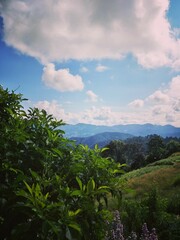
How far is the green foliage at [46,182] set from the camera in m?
2.15

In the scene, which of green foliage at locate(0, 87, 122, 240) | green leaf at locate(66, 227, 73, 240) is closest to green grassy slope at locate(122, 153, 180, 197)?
green foliage at locate(0, 87, 122, 240)

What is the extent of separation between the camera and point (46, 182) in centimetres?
251

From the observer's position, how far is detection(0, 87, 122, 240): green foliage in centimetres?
215

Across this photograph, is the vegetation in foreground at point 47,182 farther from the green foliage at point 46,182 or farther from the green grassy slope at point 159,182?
the green grassy slope at point 159,182

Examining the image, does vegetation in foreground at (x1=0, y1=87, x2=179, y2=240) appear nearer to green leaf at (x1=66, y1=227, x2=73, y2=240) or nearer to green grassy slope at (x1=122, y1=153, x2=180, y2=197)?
green leaf at (x1=66, y1=227, x2=73, y2=240)

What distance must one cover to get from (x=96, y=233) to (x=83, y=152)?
1056 millimetres

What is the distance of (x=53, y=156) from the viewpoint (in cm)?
316

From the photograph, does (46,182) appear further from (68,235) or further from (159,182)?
(159,182)

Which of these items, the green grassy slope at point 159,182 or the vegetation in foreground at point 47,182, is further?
the green grassy slope at point 159,182

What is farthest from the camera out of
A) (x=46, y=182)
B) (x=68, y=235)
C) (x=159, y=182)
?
(x=159, y=182)

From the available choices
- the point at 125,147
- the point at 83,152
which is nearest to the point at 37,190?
the point at 83,152

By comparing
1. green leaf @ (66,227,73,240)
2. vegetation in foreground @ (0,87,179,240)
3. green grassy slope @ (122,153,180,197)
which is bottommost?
green grassy slope @ (122,153,180,197)

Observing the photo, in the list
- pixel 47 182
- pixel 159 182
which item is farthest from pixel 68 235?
pixel 159 182

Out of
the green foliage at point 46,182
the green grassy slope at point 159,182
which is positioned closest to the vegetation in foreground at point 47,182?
the green foliage at point 46,182
